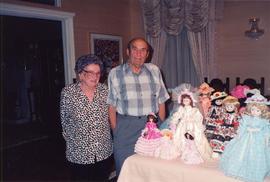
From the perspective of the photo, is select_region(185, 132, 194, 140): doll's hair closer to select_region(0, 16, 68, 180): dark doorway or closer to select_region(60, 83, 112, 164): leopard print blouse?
select_region(60, 83, 112, 164): leopard print blouse

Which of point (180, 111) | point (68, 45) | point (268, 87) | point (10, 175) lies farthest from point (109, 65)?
point (180, 111)

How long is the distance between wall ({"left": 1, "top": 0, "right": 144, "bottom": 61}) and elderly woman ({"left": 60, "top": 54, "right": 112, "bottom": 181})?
1.93 m

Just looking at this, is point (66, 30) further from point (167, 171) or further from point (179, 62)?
point (167, 171)

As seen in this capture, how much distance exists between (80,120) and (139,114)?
20.1 inches

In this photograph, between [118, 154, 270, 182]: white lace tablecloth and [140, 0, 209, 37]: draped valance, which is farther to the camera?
[140, 0, 209, 37]: draped valance

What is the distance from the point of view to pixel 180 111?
2023 mm

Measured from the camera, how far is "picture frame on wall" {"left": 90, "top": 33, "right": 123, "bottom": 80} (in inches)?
202

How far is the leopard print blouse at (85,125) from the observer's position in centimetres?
232

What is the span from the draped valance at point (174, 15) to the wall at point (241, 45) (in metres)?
0.43

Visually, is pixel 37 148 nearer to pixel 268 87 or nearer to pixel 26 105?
pixel 26 105

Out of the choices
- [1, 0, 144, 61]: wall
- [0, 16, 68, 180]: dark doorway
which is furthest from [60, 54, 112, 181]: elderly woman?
[0, 16, 68, 180]: dark doorway

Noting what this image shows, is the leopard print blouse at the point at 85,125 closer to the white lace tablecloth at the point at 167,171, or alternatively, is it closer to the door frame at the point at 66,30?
the white lace tablecloth at the point at 167,171

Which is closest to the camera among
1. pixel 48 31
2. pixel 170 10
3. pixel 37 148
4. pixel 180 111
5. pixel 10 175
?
pixel 180 111

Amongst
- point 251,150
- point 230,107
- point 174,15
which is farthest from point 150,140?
point 174,15
